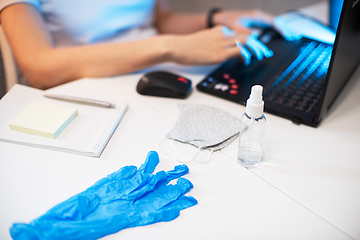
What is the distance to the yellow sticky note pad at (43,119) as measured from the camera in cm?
61

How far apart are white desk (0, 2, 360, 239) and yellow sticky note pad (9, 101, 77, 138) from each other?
A: 4 cm

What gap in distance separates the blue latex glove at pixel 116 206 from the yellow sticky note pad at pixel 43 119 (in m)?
0.18

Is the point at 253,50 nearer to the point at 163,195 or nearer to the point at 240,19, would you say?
the point at 240,19

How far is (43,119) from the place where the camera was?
634mm

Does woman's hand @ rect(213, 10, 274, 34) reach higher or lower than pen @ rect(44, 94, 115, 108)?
higher

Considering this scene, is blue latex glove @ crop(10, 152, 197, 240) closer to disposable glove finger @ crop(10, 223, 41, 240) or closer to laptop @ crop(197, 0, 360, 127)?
disposable glove finger @ crop(10, 223, 41, 240)

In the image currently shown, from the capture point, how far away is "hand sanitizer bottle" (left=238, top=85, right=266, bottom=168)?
1.64ft

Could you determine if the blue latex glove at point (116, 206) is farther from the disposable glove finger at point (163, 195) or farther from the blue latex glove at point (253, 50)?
the blue latex glove at point (253, 50)

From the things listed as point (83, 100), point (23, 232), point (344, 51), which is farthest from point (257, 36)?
point (23, 232)

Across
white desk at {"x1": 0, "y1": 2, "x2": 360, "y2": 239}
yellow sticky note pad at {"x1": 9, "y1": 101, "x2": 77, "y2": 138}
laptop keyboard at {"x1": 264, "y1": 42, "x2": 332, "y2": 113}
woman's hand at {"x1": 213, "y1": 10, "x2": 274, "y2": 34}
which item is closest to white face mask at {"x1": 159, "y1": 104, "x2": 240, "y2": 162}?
white desk at {"x1": 0, "y1": 2, "x2": 360, "y2": 239}

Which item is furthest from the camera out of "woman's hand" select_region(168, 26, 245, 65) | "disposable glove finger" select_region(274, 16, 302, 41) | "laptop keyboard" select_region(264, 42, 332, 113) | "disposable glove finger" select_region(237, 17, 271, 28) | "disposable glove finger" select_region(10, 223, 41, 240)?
"disposable glove finger" select_region(237, 17, 271, 28)

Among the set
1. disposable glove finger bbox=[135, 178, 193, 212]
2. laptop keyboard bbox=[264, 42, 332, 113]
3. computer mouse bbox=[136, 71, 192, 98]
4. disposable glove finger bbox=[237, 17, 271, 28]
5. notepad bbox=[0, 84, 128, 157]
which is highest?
disposable glove finger bbox=[237, 17, 271, 28]

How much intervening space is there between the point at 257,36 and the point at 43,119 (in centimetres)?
71

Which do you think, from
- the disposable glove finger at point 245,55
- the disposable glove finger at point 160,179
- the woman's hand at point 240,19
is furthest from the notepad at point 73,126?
the woman's hand at point 240,19
